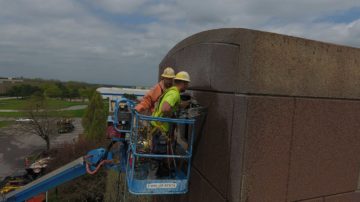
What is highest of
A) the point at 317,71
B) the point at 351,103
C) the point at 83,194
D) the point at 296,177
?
the point at 317,71

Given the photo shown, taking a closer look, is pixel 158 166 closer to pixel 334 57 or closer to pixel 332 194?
pixel 332 194

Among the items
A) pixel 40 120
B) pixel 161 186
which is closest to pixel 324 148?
pixel 161 186

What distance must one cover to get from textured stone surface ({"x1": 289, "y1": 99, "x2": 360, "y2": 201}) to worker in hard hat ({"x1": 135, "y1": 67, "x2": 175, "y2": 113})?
210 cm

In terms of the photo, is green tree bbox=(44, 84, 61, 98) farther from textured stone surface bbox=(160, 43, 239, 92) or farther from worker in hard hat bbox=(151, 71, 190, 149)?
worker in hard hat bbox=(151, 71, 190, 149)

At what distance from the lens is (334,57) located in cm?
443

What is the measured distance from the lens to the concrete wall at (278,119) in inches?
151

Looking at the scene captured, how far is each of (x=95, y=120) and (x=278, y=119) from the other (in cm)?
3482

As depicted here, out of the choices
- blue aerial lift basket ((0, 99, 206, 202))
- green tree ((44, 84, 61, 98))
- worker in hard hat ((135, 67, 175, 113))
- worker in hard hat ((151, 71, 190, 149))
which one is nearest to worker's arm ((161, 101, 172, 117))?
worker in hard hat ((151, 71, 190, 149))

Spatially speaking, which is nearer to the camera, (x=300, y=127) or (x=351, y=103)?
(x=300, y=127)

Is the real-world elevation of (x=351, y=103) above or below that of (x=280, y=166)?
above

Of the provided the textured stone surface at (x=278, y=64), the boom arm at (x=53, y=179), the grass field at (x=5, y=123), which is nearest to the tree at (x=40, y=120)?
the grass field at (x=5, y=123)

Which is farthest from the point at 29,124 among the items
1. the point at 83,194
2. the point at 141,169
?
the point at 141,169

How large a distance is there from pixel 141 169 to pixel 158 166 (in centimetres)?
35

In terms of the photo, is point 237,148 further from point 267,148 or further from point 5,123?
point 5,123
